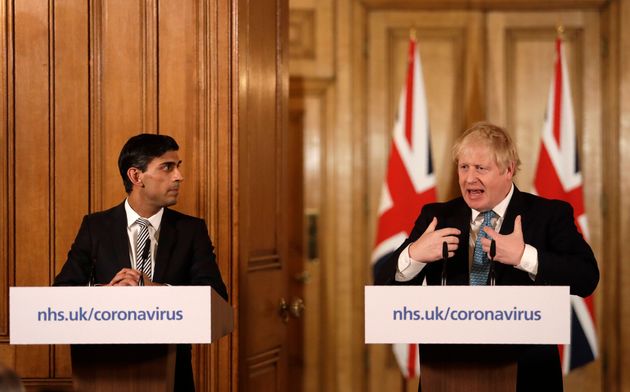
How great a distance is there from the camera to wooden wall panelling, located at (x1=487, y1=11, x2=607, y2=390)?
5836 millimetres

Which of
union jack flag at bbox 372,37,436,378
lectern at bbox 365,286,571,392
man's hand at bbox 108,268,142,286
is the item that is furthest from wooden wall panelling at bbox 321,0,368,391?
lectern at bbox 365,286,571,392

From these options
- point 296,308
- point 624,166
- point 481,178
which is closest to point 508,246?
point 481,178

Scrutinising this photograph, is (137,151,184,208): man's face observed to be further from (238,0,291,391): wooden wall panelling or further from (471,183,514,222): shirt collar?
(471,183,514,222): shirt collar

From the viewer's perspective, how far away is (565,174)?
5.59 meters

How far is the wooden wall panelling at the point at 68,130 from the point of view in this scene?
4027 mm

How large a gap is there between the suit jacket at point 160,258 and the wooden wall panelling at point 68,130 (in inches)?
27.7

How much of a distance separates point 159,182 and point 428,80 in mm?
3006

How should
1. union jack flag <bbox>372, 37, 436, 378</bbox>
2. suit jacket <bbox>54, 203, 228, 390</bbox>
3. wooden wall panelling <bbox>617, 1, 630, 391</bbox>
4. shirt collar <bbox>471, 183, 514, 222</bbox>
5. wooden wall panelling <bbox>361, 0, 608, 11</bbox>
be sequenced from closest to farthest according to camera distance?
shirt collar <bbox>471, 183, 514, 222</bbox>
suit jacket <bbox>54, 203, 228, 390</bbox>
union jack flag <bbox>372, 37, 436, 378</bbox>
wooden wall panelling <bbox>617, 1, 630, 391</bbox>
wooden wall panelling <bbox>361, 0, 608, 11</bbox>

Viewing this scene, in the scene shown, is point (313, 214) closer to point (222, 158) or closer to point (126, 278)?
point (222, 158)

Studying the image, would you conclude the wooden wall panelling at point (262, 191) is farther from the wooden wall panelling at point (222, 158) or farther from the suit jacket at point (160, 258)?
the suit jacket at point (160, 258)

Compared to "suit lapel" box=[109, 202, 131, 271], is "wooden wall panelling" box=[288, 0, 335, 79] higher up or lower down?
higher up

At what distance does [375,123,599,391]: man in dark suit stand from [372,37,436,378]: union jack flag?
7.87ft

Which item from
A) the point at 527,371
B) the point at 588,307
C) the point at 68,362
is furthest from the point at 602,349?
the point at 68,362

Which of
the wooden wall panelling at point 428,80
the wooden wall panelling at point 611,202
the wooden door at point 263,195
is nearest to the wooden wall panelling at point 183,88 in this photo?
the wooden door at point 263,195
